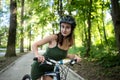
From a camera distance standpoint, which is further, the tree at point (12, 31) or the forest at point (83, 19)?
the tree at point (12, 31)

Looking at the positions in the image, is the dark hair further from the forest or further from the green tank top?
the forest

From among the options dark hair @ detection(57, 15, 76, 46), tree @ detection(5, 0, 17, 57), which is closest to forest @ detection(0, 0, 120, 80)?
tree @ detection(5, 0, 17, 57)

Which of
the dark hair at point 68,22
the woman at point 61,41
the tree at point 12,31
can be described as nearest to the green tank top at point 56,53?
the woman at point 61,41

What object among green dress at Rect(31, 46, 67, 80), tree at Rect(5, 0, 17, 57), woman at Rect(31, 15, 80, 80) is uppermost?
woman at Rect(31, 15, 80, 80)

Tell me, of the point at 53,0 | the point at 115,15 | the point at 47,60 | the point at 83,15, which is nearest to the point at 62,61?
the point at 47,60

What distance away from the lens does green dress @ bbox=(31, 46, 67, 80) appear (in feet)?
14.1

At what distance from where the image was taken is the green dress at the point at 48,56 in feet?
14.1

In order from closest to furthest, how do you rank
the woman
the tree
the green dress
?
the woman < the green dress < the tree

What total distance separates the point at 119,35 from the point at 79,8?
28.6ft

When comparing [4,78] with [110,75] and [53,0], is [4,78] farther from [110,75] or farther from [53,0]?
[53,0]

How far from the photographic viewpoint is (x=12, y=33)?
29.5 m

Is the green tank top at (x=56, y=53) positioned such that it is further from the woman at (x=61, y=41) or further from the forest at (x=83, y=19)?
the forest at (x=83, y=19)

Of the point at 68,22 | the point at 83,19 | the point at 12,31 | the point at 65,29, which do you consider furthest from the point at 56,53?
the point at 12,31

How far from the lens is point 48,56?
14.4ft
